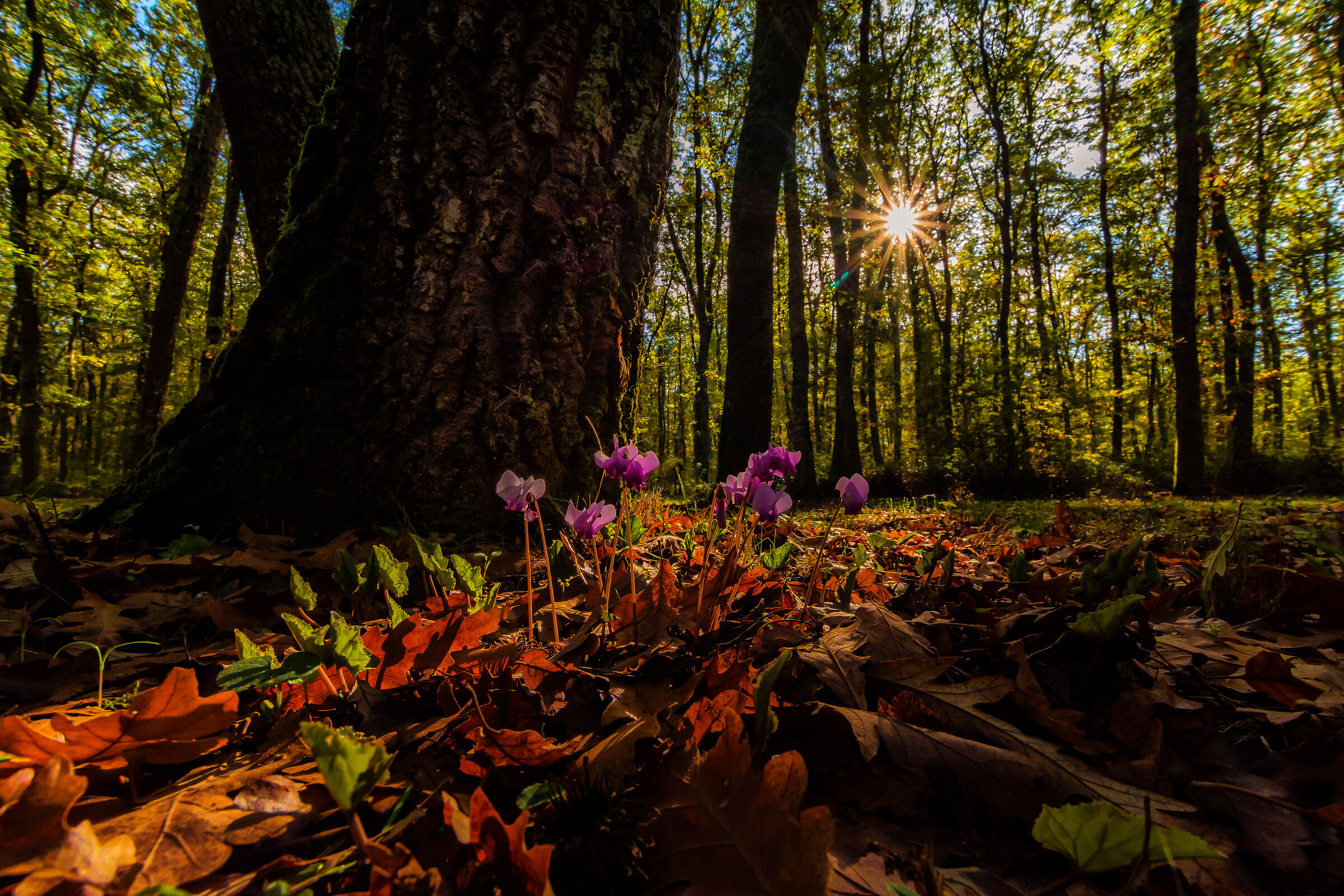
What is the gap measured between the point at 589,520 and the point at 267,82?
13.4 ft

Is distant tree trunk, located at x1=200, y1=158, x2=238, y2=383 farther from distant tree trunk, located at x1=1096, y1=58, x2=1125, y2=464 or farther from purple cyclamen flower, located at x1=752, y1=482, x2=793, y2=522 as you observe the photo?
distant tree trunk, located at x1=1096, y1=58, x2=1125, y2=464

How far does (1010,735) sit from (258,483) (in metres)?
2.77

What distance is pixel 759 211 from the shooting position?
6062 mm

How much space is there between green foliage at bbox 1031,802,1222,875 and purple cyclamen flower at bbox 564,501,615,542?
964 millimetres

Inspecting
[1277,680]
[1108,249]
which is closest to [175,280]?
[1277,680]

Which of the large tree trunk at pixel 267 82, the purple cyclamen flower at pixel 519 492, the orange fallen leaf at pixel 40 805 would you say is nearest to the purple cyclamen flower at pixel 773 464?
the purple cyclamen flower at pixel 519 492

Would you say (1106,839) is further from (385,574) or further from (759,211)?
(759,211)

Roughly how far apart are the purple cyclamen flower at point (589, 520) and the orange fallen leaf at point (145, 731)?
2.23 feet

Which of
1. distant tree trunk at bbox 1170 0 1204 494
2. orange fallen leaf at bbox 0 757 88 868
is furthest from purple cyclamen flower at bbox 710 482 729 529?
distant tree trunk at bbox 1170 0 1204 494

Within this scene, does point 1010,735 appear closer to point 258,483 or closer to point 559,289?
point 559,289

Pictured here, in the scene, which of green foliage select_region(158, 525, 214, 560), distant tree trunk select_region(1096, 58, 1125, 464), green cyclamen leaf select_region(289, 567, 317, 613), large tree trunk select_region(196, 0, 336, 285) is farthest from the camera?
distant tree trunk select_region(1096, 58, 1125, 464)

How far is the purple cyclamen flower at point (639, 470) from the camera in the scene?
4.66ft

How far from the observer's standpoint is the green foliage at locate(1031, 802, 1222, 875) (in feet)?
1.83

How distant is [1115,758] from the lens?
0.84 m
